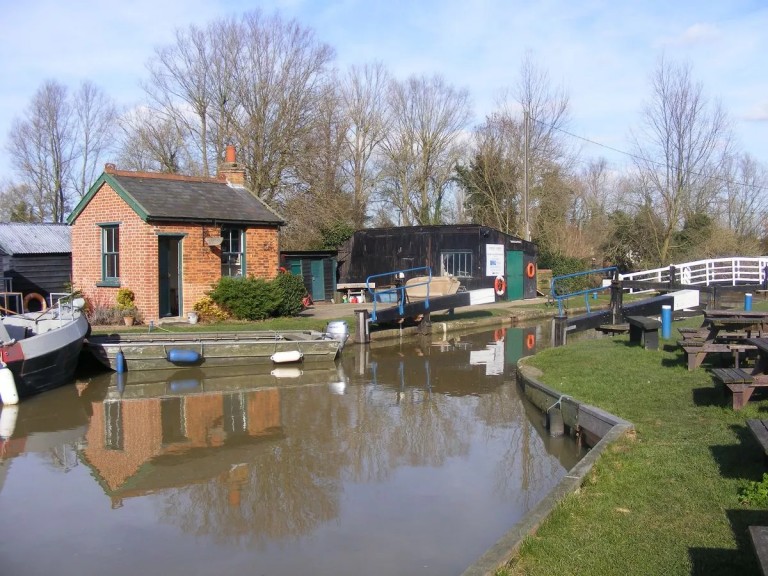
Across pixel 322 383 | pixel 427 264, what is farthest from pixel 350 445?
pixel 427 264

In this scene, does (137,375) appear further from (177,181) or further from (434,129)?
(434,129)

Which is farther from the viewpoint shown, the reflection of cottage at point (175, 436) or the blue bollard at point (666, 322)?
the blue bollard at point (666, 322)

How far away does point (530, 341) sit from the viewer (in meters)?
21.0

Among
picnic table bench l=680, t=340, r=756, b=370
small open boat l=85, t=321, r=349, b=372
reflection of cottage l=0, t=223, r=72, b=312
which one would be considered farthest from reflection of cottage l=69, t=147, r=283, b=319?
picnic table bench l=680, t=340, r=756, b=370

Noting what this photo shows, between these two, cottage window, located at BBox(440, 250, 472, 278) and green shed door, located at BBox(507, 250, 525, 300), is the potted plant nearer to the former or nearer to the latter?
cottage window, located at BBox(440, 250, 472, 278)

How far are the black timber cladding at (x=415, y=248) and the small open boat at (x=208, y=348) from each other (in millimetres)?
13626

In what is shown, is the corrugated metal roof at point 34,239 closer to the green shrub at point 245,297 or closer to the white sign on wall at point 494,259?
the green shrub at point 245,297

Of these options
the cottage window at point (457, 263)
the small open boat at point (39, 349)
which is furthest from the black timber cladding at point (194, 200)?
the cottage window at point (457, 263)

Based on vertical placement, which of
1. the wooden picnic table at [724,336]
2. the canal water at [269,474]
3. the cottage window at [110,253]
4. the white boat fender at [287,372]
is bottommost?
the canal water at [269,474]

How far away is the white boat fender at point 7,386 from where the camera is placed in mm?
12344

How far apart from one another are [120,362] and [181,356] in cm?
119

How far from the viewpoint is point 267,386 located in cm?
1442

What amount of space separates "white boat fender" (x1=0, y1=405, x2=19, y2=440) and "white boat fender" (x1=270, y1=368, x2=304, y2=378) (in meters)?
4.91

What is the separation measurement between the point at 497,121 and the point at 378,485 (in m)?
37.1
